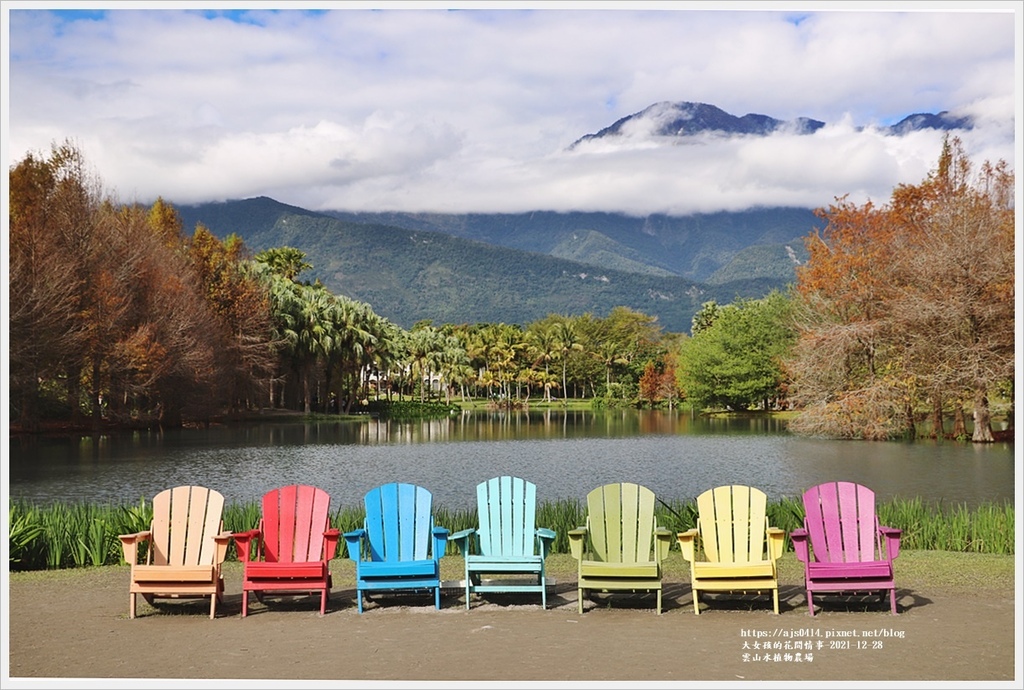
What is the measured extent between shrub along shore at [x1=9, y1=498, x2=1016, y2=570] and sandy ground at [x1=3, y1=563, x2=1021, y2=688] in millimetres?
1171

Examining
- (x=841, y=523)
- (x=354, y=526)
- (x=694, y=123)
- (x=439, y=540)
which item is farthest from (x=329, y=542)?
(x=694, y=123)

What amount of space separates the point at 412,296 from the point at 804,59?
57.1 meters

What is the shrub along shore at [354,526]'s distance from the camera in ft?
25.2

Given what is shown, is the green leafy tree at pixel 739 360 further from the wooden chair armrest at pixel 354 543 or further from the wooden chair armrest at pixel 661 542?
the wooden chair armrest at pixel 354 543

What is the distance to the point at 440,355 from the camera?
52.1 metres

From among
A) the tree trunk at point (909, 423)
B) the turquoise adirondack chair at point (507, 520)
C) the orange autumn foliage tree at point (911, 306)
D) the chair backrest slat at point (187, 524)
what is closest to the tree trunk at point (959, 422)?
the orange autumn foliage tree at point (911, 306)

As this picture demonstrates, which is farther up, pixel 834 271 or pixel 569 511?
pixel 834 271

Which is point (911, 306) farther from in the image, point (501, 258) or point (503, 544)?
point (501, 258)

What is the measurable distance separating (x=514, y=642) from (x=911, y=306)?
804 inches

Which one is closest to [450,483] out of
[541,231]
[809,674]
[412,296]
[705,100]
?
[809,674]

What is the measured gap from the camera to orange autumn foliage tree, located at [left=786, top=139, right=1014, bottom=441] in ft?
74.5

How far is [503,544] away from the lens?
651 centimetres

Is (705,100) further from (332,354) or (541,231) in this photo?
(332,354)

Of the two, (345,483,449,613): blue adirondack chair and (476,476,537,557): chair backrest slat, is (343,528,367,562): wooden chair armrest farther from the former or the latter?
(476,476,537,557): chair backrest slat
